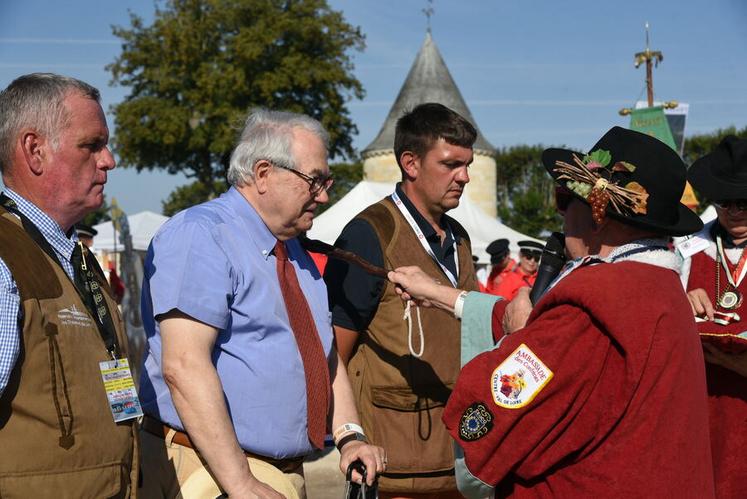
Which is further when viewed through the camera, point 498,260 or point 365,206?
point 365,206

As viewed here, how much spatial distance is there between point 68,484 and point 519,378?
1.28 m

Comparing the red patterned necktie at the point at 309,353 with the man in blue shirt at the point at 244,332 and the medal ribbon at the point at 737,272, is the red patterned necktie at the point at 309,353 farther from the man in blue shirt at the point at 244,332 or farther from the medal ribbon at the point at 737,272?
the medal ribbon at the point at 737,272

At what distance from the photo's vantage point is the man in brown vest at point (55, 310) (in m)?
2.13

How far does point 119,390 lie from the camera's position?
2.41 metres

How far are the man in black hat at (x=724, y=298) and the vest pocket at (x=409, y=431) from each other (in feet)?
4.18

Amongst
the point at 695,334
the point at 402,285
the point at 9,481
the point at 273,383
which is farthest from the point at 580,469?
the point at 9,481

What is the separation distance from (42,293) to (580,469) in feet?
5.28

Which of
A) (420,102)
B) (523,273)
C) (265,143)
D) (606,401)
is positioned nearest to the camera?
(606,401)

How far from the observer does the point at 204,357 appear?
260 centimetres

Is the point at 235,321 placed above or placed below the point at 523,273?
above

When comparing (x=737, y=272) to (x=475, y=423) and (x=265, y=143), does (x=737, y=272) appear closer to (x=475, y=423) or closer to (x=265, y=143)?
(x=475, y=423)

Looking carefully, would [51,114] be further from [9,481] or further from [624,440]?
[624,440]

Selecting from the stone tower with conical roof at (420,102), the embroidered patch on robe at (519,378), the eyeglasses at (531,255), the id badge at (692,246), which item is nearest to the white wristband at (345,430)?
the embroidered patch on robe at (519,378)

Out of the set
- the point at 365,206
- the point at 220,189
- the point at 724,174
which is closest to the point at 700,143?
the point at 220,189
